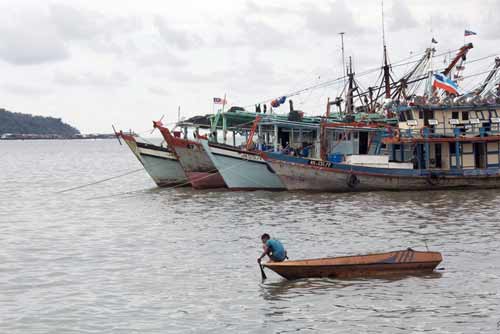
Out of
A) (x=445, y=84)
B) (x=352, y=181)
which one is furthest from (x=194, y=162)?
(x=445, y=84)

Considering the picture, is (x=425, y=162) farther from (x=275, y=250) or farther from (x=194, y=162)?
(x=275, y=250)

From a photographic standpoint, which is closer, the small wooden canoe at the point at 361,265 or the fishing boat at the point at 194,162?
the small wooden canoe at the point at 361,265

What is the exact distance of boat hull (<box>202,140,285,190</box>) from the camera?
134ft

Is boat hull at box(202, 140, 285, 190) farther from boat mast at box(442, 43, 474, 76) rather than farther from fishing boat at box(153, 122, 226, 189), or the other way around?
boat mast at box(442, 43, 474, 76)

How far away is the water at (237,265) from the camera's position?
55.0 feet

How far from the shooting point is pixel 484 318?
16.3 meters

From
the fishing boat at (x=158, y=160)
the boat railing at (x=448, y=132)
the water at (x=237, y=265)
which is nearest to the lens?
the water at (x=237, y=265)

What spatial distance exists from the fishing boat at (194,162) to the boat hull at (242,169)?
242 centimetres

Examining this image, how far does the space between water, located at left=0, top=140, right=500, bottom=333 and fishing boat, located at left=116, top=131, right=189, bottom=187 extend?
6.39m

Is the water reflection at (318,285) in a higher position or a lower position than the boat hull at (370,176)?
lower

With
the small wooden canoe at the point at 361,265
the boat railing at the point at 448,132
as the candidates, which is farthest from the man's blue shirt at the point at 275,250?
the boat railing at the point at 448,132

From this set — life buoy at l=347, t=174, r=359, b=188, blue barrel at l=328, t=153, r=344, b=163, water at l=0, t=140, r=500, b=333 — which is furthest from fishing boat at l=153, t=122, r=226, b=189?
life buoy at l=347, t=174, r=359, b=188

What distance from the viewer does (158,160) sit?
47.5 metres

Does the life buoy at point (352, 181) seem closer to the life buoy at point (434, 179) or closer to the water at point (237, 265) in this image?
the water at point (237, 265)
